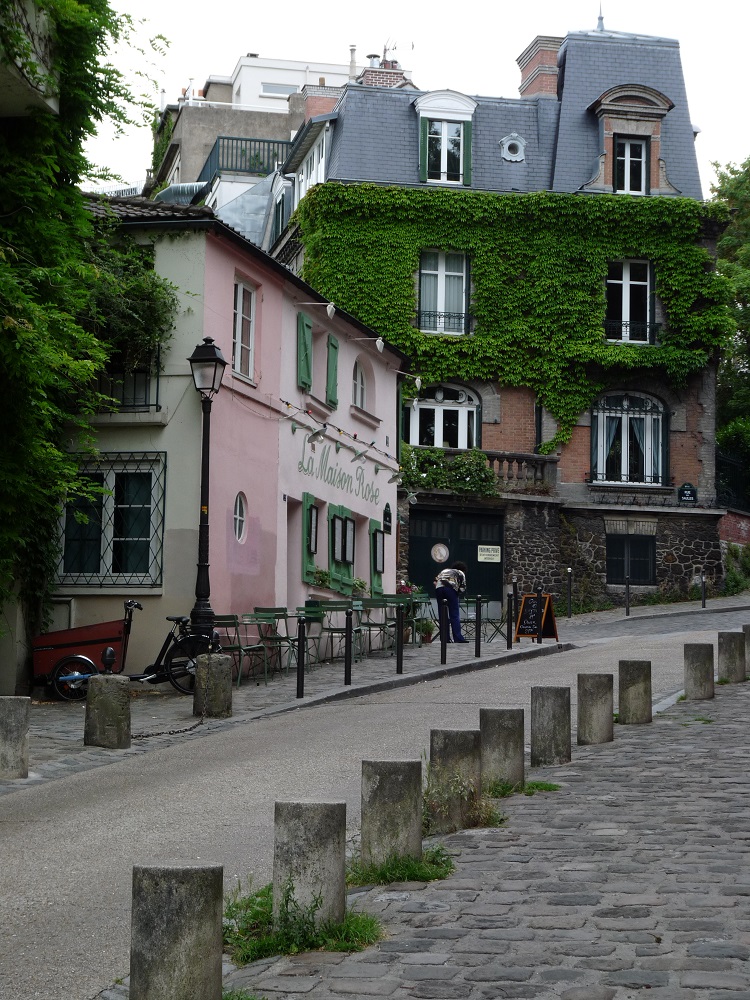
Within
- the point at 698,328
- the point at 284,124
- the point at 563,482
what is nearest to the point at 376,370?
the point at 563,482

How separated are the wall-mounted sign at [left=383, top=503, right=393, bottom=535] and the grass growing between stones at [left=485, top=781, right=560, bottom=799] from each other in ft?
57.8

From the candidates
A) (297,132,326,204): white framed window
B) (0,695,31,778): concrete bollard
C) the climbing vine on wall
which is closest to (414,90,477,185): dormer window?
the climbing vine on wall

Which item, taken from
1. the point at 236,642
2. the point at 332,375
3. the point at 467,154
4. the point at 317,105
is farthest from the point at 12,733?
the point at 317,105

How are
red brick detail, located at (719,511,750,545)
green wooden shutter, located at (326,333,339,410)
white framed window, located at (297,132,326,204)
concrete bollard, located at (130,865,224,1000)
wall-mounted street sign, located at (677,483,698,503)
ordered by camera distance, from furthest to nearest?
white framed window, located at (297,132,326,204)
red brick detail, located at (719,511,750,545)
wall-mounted street sign, located at (677,483,698,503)
green wooden shutter, located at (326,333,339,410)
concrete bollard, located at (130,865,224,1000)

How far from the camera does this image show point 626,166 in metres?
37.7

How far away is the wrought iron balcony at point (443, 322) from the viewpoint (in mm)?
36062

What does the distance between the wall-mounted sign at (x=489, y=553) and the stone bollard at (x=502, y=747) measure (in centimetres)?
2441

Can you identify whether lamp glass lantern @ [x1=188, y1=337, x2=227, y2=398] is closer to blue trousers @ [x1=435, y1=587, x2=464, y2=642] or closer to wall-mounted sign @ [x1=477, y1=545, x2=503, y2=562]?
blue trousers @ [x1=435, y1=587, x2=464, y2=642]

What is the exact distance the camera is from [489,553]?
34344 millimetres

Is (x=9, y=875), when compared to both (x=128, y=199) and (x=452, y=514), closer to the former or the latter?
(x=128, y=199)

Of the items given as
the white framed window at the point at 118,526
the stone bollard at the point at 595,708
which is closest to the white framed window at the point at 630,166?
the white framed window at the point at 118,526

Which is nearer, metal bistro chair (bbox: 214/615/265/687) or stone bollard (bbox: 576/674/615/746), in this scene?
stone bollard (bbox: 576/674/615/746)

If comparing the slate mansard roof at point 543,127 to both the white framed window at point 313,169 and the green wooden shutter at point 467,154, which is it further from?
the white framed window at point 313,169

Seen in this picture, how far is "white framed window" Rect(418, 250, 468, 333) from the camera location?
36.1m
